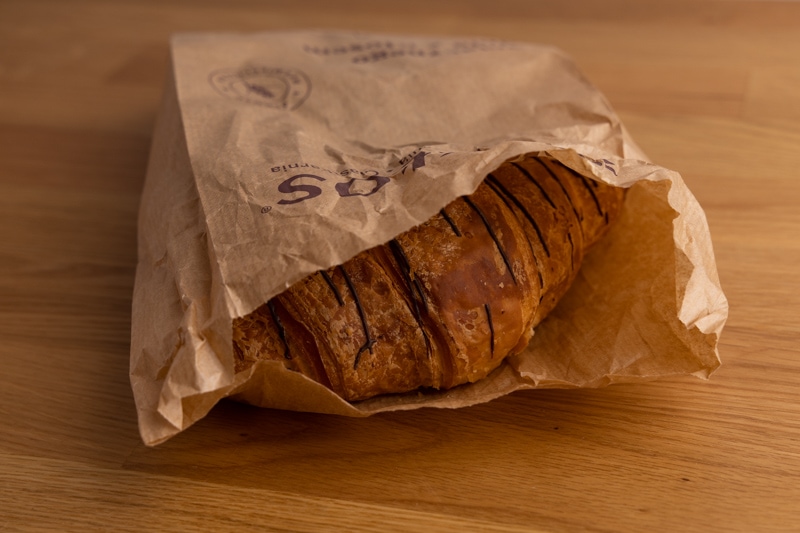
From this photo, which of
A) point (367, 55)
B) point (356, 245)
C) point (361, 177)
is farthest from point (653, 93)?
point (356, 245)

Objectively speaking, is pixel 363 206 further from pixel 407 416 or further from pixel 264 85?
pixel 264 85

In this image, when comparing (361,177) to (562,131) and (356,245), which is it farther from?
(562,131)

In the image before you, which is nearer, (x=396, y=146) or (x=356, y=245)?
(x=356, y=245)

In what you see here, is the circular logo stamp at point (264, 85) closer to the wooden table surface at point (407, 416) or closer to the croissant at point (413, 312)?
the wooden table surface at point (407, 416)

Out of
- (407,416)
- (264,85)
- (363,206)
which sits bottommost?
(407,416)

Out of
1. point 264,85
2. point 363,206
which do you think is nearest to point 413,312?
point 363,206

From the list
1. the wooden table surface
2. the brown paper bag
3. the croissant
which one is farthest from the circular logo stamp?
the croissant

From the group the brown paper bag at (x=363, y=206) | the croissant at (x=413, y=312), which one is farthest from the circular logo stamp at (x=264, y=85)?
the croissant at (x=413, y=312)
